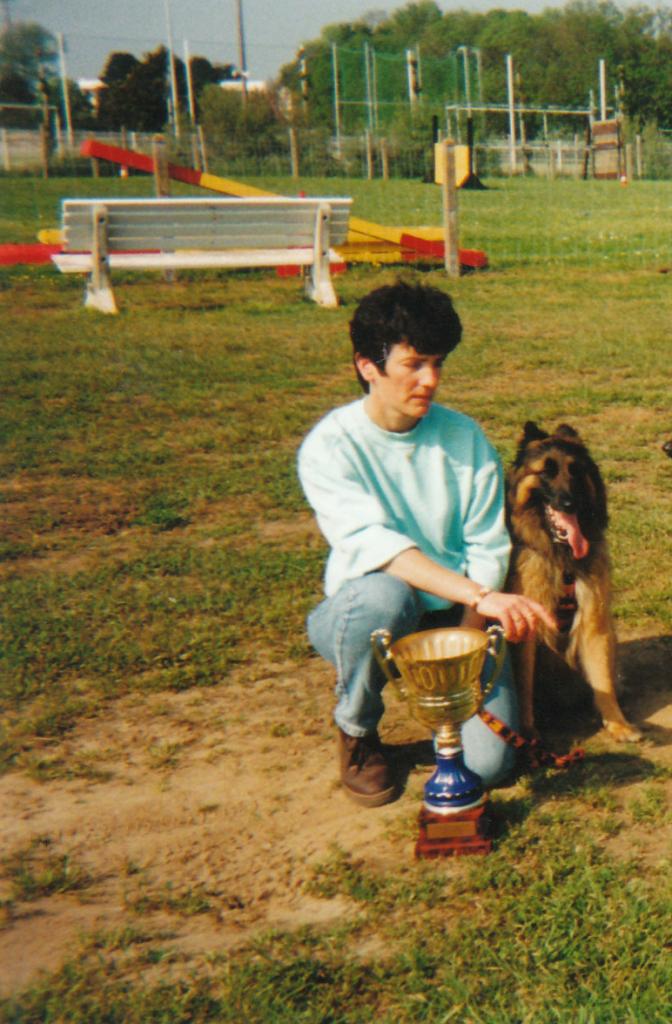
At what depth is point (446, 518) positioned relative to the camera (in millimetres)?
3557

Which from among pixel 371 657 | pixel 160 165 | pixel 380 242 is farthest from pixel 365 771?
pixel 380 242

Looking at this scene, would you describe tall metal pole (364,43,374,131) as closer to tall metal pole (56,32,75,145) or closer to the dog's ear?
tall metal pole (56,32,75,145)

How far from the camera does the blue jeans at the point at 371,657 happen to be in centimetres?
338

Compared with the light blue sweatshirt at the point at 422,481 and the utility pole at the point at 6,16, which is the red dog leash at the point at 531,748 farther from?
the utility pole at the point at 6,16

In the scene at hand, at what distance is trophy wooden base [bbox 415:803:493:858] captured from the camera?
10.2 feet

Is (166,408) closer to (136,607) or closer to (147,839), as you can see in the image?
(136,607)

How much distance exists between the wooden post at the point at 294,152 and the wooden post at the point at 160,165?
13.9 metres

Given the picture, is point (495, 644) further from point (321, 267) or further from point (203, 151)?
point (203, 151)

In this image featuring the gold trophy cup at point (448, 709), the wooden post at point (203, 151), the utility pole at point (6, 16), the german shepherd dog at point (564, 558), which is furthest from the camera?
the wooden post at point (203, 151)

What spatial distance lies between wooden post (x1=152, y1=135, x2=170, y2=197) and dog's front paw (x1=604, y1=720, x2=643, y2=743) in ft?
38.5

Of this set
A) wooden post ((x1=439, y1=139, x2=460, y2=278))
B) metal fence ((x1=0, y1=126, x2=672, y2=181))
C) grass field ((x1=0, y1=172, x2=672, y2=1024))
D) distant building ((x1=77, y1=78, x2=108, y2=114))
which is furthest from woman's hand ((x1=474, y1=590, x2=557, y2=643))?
distant building ((x1=77, y1=78, x2=108, y2=114))

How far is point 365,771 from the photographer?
139 inches

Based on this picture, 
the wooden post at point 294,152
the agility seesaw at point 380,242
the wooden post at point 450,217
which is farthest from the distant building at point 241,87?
the wooden post at point 450,217

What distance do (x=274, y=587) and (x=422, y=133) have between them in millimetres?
34868
